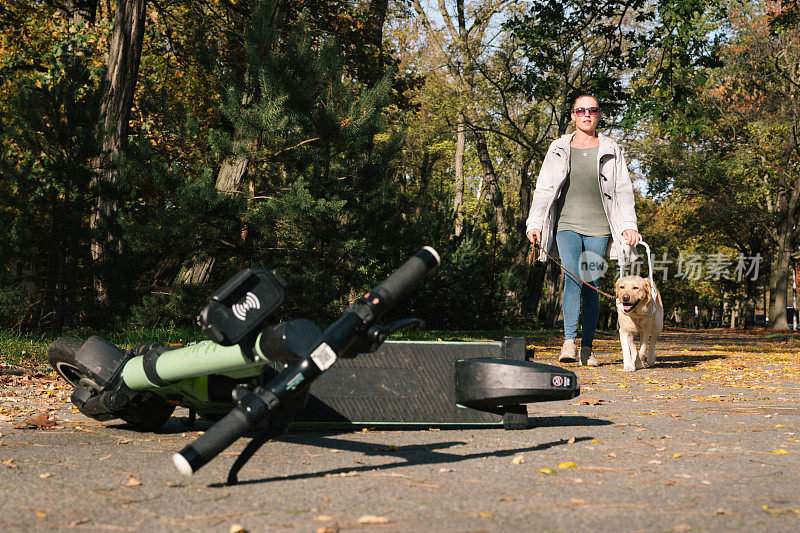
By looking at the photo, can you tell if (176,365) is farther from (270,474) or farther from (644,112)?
(644,112)

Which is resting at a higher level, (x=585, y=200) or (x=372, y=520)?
(x=585, y=200)

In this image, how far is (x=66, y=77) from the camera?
10312mm

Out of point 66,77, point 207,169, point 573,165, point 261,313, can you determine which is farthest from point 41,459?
point 66,77

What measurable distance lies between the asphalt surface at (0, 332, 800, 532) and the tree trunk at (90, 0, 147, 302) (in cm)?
546

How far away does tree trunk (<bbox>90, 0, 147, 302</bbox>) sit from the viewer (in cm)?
1037

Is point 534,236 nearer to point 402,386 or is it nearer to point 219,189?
point 402,386

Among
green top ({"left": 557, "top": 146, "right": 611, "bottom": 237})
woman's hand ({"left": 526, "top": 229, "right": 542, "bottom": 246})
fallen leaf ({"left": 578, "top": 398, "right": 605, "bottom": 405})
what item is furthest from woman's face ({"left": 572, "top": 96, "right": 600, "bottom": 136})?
fallen leaf ({"left": 578, "top": 398, "right": 605, "bottom": 405})

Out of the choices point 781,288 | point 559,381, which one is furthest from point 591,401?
point 781,288

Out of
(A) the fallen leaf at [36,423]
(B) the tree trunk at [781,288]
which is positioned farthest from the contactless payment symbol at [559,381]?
(B) the tree trunk at [781,288]

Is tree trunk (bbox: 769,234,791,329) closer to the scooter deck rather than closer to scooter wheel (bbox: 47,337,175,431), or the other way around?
the scooter deck

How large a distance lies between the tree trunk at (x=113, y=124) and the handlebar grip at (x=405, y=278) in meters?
8.45

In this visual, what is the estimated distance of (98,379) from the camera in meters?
3.80

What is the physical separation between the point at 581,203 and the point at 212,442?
6056 mm

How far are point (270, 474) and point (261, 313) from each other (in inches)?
34.5
